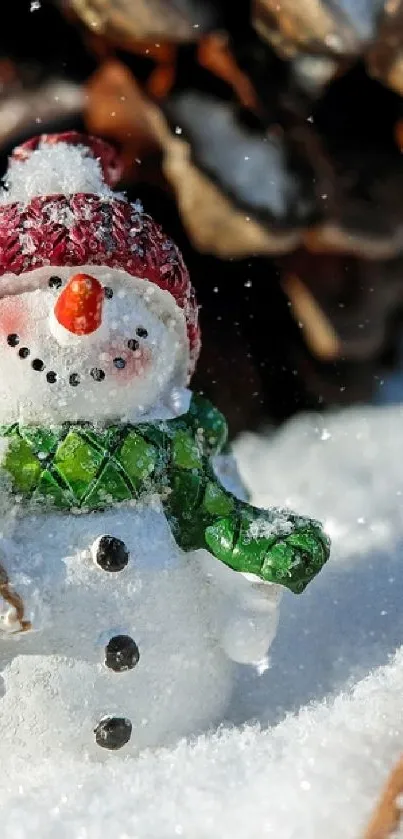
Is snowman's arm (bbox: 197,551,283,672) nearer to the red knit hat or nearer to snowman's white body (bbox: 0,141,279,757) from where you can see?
snowman's white body (bbox: 0,141,279,757)

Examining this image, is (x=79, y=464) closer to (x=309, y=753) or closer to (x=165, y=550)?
(x=165, y=550)

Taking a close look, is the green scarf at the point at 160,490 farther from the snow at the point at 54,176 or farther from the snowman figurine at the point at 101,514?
the snow at the point at 54,176

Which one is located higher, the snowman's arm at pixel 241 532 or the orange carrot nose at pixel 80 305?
the orange carrot nose at pixel 80 305

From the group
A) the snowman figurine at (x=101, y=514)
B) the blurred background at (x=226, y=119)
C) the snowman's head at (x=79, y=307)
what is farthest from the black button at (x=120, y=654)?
the blurred background at (x=226, y=119)

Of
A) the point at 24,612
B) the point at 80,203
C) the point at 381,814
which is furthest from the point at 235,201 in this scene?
the point at 381,814

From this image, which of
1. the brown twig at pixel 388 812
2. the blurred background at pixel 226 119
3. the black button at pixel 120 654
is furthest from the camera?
the blurred background at pixel 226 119

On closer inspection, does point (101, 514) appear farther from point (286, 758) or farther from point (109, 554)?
point (286, 758)
